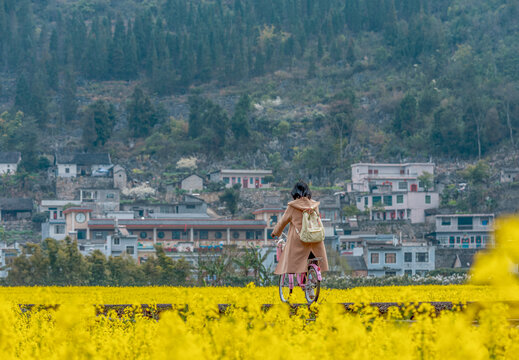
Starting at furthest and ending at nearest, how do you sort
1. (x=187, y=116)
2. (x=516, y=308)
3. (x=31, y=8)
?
(x=31, y=8) → (x=187, y=116) → (x=516, y=308)

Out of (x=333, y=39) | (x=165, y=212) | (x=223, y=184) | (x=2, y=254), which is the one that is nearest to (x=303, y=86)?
(x=333, y=39)

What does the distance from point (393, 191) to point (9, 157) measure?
3124cm

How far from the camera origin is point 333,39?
93688mm

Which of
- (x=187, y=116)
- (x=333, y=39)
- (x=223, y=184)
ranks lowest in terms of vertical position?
(x=223, y=184)

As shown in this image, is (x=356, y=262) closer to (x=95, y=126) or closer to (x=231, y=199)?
(x=231, y=199)

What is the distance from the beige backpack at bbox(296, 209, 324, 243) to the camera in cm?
1060

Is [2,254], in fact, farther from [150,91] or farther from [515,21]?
[515,21]

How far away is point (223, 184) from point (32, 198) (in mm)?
14519

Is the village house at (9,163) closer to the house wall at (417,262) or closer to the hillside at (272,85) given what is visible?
the hillside at (272,85)

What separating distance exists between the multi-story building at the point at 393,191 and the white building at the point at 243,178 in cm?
703

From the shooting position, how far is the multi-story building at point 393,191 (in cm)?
6206

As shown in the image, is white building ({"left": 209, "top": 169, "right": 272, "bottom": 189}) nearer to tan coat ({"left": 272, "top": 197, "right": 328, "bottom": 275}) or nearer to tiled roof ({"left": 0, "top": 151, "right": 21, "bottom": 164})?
tiled roof ({"left": 0, "top": 151, "right": 21, "bottom": 164})

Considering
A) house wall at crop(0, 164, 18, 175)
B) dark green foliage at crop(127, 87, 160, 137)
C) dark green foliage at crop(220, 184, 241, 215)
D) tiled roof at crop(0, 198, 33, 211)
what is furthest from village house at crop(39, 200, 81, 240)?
dark green foliage at crop(127, 87, 160, 137)

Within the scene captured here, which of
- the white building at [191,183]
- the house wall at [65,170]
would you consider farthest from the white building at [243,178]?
the house wall at [65,170]
